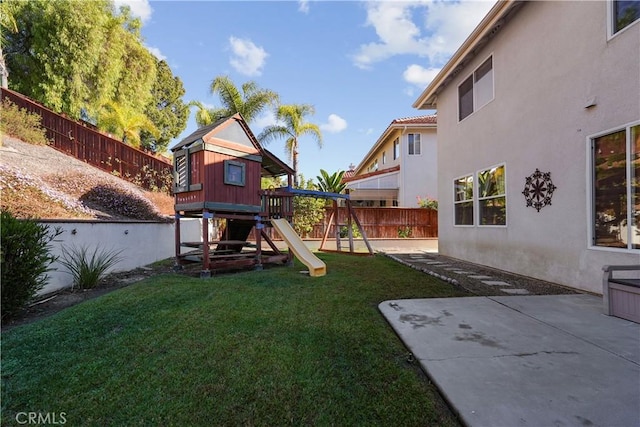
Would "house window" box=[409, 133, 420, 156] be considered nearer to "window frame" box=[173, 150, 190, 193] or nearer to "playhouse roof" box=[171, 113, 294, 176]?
"playhouse roof" box=[171, 113, 294, 176]

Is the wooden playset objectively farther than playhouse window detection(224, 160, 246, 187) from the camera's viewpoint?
No

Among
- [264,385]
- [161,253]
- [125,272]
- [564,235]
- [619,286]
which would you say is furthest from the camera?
[161,253]

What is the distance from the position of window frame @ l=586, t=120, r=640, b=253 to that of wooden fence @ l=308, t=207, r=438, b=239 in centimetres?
906

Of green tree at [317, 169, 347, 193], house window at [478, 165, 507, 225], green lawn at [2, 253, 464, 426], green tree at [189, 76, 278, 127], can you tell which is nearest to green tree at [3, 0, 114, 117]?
green tree at [189, 76, 278, 127]

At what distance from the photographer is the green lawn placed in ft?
6.15

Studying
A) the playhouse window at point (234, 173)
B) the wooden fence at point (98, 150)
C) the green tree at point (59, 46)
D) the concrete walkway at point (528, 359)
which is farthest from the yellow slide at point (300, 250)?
the green tree at point (59, 46)

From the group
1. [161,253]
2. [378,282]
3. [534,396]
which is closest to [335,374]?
[534,396]

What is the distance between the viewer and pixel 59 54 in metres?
13.1

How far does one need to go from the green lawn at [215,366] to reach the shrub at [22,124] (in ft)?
35.3

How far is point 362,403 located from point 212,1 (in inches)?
366

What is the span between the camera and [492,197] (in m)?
7.36

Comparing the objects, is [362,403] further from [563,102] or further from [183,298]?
[563,102]

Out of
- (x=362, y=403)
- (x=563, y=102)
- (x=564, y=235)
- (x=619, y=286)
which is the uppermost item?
(x=563, y=102)

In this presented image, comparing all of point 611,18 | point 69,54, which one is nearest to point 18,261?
point 611,18
